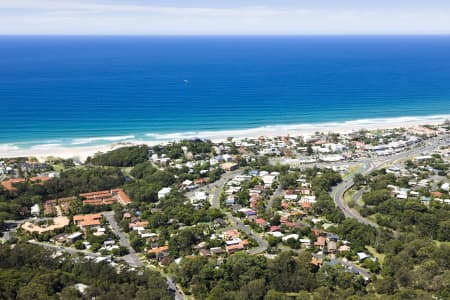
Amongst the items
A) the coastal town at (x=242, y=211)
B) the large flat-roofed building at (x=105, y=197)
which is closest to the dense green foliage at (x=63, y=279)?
the coastal town at (x=242, y=211)

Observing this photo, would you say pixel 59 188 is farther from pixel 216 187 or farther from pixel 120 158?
pixel 216 187

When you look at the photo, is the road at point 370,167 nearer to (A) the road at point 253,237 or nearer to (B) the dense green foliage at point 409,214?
(B) the dense green foliage at point 409,214

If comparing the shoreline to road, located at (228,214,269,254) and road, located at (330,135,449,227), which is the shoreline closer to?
road, located at (330,135,449,227)

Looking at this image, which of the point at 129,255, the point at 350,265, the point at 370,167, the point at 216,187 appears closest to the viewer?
the point at 350,265

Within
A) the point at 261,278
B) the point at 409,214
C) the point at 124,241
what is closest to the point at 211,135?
the point at 124,241

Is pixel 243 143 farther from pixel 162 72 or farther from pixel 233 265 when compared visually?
pixel 162 72

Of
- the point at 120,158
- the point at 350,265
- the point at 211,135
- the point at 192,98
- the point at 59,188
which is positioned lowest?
the point at 350,265
